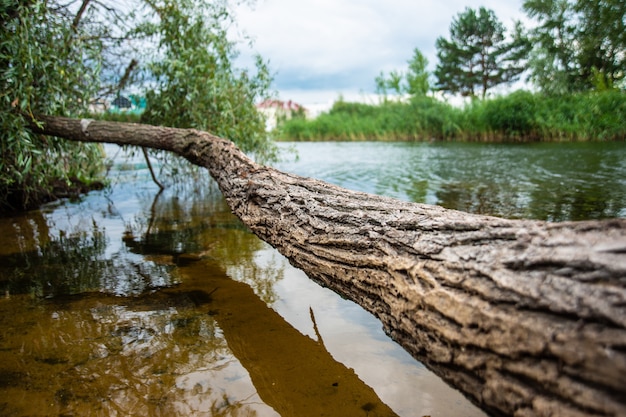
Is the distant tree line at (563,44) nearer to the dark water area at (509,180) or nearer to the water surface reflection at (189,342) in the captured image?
the dark water area at (509,180)

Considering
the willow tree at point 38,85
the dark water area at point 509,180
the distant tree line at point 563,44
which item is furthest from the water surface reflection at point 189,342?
the distant tree line at point 563,44

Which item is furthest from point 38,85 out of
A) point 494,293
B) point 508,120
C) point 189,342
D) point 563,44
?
point 563,44

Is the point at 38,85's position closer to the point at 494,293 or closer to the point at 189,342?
the point at 189,342

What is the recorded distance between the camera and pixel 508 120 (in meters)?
17.6

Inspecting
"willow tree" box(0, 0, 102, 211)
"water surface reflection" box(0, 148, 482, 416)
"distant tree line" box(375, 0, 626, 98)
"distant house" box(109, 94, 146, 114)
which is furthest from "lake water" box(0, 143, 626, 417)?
"distant tree line" box(375, 0, 626, 98)

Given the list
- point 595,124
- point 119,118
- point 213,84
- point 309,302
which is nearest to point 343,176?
point 213,84

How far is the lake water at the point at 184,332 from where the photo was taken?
5.92 ft

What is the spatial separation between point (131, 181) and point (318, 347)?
8626 millimetres

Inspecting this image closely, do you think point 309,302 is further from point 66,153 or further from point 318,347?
point 66,153

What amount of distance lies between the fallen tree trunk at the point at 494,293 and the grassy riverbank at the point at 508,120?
9234mm

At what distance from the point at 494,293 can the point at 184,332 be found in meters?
1.74

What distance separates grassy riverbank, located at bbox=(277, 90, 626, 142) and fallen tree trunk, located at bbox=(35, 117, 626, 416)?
923 centimetres

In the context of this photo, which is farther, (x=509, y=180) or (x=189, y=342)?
(x=509, y=180)

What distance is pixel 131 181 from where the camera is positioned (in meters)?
9.66
